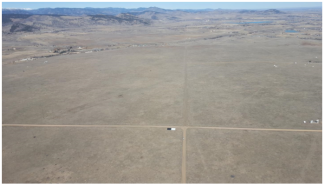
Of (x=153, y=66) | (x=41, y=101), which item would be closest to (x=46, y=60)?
(x=153, y=66)

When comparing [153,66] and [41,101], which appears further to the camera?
[153,66]

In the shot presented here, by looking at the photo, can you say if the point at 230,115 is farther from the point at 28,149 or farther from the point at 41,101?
the point at 41,101

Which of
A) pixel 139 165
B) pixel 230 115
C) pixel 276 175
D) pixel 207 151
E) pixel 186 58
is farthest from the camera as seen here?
pixel 186 58

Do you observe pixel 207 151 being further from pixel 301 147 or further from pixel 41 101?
pixel 41 101

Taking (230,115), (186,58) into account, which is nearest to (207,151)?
(230,115)

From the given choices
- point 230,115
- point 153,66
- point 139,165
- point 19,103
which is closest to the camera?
point 139,165

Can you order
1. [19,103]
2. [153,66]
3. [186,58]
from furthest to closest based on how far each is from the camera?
[186,58]
[153,66]
[19,103]
